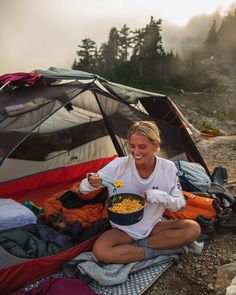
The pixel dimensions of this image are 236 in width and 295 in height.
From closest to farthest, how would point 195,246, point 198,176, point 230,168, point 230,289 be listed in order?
1. point 230,289
2. point 195,246
3. point 198,176
4. point 230,168

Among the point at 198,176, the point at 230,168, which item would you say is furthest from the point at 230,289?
the point at 230,168

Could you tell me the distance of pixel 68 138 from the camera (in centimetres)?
552

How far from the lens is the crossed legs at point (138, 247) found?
10.1 ft

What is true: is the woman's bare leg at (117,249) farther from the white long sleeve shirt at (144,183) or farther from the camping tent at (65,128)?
the camping tent at (65,128)

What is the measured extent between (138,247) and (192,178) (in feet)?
5.78

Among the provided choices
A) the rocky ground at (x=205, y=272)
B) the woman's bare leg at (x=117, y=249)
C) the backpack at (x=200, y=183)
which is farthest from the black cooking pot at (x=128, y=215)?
the backpack at (x=200, y=183)

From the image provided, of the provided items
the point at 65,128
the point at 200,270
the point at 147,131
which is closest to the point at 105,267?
the point at 200,270

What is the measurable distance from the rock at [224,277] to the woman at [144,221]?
0.43 m

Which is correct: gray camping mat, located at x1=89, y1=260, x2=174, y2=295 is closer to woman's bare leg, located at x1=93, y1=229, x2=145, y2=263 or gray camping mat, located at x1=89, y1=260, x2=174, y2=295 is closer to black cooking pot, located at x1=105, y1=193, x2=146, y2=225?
woman's bare leg, located at x1=93, y1=229, x2=145, y2=263

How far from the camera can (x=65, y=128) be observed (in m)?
5.51

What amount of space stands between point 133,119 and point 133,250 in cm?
216

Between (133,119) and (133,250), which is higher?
(133,119)

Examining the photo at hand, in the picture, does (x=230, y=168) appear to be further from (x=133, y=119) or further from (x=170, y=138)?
(x=133, y=119)

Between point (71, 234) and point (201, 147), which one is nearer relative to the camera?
point (71, 234)
